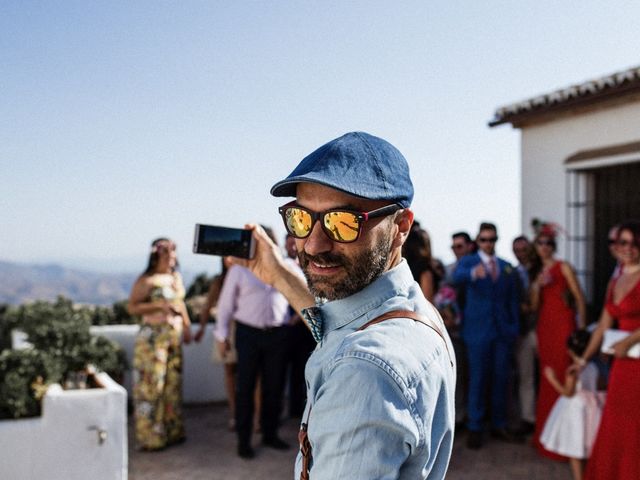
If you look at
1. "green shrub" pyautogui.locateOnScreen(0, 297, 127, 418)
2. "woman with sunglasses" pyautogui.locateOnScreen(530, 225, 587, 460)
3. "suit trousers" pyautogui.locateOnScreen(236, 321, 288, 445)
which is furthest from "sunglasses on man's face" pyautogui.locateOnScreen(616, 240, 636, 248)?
"green shrub" pyautogui.locateOnScreen(0, 297, 127, 418)

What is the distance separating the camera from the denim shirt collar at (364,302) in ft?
4.48

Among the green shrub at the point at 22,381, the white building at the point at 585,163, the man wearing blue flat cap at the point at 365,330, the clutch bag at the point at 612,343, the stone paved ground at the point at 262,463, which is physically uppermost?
the white building at the point at 585,163

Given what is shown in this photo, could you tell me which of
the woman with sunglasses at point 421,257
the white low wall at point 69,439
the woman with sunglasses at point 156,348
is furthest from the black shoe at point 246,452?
the woman with sunglasses at point 421,257

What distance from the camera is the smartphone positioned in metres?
2.19

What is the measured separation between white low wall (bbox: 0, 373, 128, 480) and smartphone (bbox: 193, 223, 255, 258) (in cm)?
266

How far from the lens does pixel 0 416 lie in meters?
4.18

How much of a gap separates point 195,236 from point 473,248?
5.20 m

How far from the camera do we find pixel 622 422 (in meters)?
4.12

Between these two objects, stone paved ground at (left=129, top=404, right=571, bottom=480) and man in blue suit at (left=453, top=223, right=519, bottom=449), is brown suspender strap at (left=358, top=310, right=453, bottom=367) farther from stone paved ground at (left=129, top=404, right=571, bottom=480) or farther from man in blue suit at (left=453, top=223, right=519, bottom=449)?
man in blue suit at (left=453, top=223, right=519, bottom=449)

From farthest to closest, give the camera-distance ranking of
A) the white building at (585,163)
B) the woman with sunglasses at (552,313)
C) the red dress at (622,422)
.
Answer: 1. the white building at (585,163)
2. the woman with sunglasses at (552,313)
3. the red dress at (622,422)

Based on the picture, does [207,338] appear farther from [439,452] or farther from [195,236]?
[439,452]

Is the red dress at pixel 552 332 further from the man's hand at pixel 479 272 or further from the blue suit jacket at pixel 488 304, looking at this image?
the man's hand at pixel 479 272

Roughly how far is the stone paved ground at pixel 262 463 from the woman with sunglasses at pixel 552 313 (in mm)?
351

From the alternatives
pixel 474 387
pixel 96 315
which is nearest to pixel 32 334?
pixel 96 315
